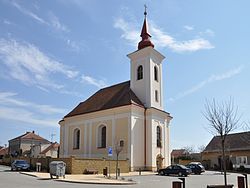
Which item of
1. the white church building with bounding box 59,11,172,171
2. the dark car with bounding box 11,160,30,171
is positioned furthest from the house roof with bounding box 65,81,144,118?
the dark car with bounding box 11,160,30,171

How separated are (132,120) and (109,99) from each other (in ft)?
25.0

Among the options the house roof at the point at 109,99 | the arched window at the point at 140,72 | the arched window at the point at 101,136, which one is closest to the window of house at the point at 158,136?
the house roof at the point at 109,99

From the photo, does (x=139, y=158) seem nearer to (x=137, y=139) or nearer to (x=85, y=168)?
(x=137, y=139)

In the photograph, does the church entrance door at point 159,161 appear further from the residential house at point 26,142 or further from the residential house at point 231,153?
the residential house at point 26,142

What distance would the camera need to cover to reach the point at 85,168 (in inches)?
1287

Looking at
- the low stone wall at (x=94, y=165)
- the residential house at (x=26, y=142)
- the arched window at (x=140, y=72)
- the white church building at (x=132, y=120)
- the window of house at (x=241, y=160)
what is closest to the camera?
the low stone wall at (x=94, y=165)

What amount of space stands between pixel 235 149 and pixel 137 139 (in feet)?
72.1

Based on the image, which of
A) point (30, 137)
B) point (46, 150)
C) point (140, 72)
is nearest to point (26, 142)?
point (30, 137)

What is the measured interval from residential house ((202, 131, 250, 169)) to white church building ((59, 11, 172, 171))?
13.2m

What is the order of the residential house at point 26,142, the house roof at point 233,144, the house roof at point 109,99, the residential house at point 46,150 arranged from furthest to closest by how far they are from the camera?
1. the residential house at point 26,142
2. the residential house at point 46,150
3. the house roof at point 233,144
4. the house roof at point 109,99

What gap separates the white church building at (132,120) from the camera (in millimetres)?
39938

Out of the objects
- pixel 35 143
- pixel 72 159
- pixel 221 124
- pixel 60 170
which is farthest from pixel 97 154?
pixel 35 143

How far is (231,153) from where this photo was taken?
54.3m

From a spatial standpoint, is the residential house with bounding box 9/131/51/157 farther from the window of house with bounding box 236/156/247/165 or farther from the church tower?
the window of house with bounding box 236/156/247/165
